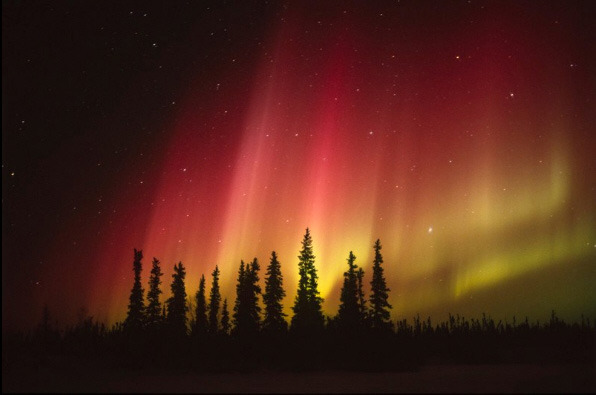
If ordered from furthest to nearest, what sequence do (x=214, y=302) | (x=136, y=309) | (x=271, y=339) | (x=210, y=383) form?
(x=214, y=302) → (x=136, y=309) → (x=271, y=339) → (x=210, y=383)

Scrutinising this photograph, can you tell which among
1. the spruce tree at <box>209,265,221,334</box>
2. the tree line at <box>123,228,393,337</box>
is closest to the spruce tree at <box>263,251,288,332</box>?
the tree line at <box>123,228,393,337</box>

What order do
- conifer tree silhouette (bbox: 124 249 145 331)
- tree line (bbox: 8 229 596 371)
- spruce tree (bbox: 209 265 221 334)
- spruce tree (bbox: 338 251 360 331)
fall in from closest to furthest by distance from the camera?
tree line (bbox: 8 229 596 371) < spruce tree (bbox: 338 251 360 331) < conifer tree silhouette (bbox: 124 249 145 331) < spruce tree (bbox: 209 265 221 334)

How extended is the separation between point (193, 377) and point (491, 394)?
14237 mm

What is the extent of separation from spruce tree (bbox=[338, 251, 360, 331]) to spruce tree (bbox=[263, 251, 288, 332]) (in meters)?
5.68

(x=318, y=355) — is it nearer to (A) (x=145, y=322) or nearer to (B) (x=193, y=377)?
(B) (x=193, y=377)

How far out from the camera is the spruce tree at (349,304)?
43.4m

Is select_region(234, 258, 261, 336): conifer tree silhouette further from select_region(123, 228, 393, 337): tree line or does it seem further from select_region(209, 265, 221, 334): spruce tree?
select_region(209, 265, 221, 334): spruce tree

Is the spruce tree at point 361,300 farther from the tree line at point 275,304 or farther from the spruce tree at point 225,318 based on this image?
the spruce tree at point 225,318

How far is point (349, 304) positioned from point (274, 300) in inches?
295

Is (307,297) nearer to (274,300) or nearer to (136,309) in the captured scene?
(274,300)

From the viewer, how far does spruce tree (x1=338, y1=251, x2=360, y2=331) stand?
4341 cm

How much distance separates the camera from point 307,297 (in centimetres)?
4859

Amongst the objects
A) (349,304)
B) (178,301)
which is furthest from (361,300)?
(178,301)

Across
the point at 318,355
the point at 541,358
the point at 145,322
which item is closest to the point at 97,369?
the point at 318,355
